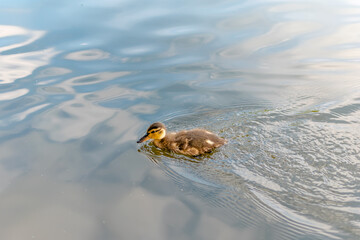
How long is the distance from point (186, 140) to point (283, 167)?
106 cm

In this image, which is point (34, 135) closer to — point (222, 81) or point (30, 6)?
point (222, 81)

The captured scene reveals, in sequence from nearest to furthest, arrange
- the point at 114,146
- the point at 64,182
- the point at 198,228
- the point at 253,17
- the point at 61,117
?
the point at 198,228
the point at 64,182
the point at 114,146
the point at 61,117
the point at 253,17

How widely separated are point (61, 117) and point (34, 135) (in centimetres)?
42

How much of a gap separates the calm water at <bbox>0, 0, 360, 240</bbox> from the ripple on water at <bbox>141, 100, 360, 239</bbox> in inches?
0.6

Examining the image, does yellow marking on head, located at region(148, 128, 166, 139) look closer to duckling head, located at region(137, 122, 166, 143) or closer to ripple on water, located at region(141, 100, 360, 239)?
duckling head, located at region(137, 122, 166, 143)

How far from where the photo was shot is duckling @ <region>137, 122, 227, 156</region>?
416 centimetres

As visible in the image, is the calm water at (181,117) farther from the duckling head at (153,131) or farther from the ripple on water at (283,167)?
the duckling head at (153,131)

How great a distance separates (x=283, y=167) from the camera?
12.1 ft

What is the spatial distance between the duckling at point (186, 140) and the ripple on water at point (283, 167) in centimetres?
9

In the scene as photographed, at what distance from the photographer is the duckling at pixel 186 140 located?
164 inches

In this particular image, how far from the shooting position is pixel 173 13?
751 centimetres

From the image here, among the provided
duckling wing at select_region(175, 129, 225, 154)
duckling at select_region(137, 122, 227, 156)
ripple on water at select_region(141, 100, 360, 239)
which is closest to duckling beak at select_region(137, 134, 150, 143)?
duckling at select_region(137, 122, 227, 156)

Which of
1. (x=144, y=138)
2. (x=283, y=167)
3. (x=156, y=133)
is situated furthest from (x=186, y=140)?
(x=283, y=167)

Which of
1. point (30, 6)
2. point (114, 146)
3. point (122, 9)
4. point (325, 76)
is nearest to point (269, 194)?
point (114, 146)
